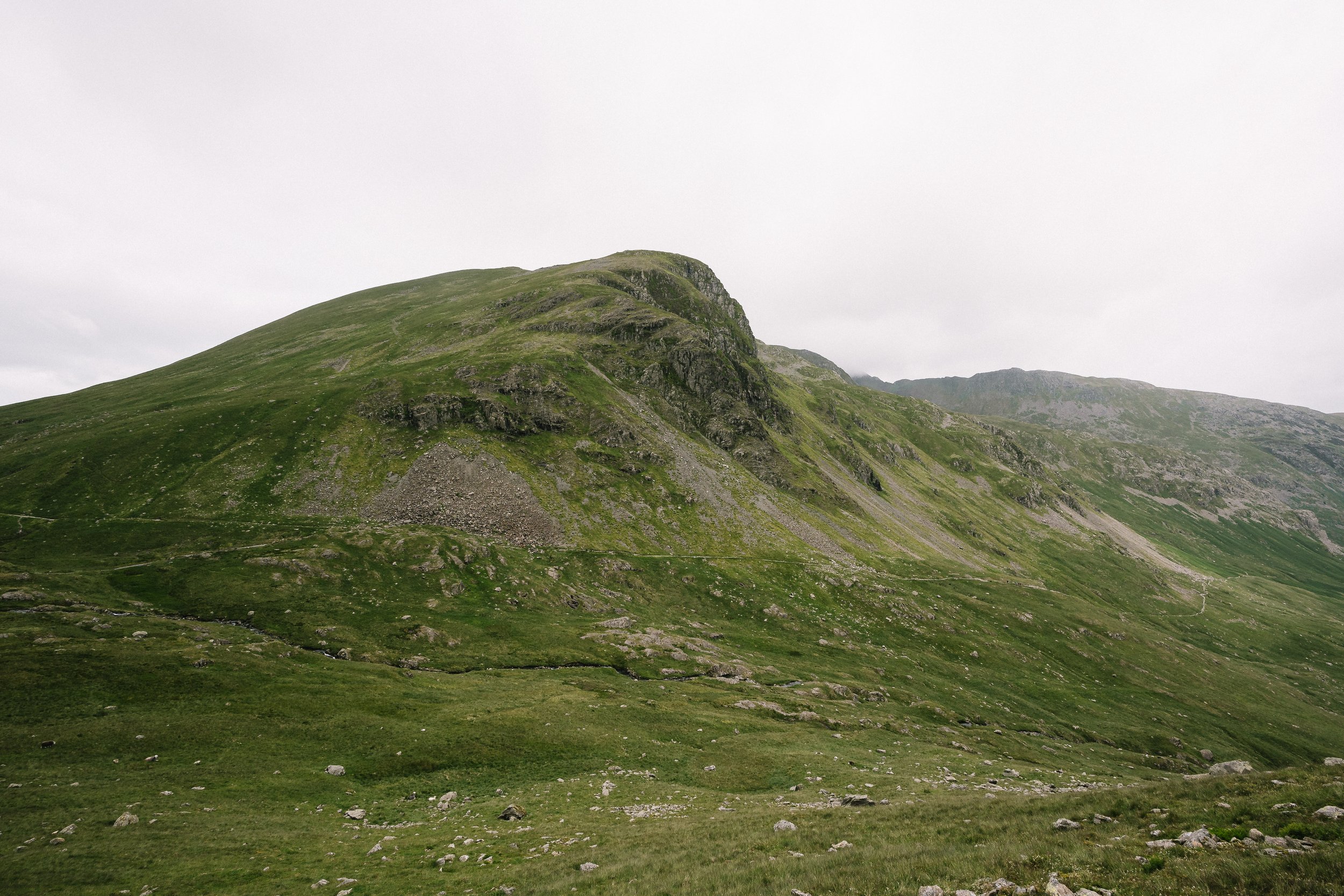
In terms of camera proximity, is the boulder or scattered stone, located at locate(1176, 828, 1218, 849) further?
the boulder

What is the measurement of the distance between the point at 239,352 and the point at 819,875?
257 meters

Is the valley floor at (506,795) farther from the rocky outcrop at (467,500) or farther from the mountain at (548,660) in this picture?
the rocky outcrop at (467,500)

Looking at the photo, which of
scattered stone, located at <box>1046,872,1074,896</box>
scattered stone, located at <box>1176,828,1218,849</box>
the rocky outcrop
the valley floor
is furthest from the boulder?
the rocky outcrop

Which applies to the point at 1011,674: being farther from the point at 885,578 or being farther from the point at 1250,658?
the point at 1250,658

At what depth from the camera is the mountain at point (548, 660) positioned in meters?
→ 22.4

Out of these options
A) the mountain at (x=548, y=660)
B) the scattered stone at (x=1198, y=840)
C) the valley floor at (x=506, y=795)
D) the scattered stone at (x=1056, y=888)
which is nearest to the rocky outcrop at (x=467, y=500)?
the mountain at (x=548, y=660)

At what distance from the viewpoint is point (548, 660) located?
2308 inches

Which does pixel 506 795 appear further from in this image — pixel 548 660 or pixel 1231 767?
pixel 1231 767

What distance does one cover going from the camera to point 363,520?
268ft

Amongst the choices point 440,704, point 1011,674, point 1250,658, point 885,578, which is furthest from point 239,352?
point 1250,658

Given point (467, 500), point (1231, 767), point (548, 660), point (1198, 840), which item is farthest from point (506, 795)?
point (467, 500)

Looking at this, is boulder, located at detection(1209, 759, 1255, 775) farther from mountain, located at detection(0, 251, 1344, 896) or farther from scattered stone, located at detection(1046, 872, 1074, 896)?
scattered stone, located at detection(1046, 872, 1074, 896)

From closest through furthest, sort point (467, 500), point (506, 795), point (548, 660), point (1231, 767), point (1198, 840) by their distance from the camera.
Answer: point (1198, 840) < point (506, 795) < point (1231, 767) < point (548, 660) < point (467, 500)

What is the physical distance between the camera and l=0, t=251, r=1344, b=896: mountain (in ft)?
73.5
